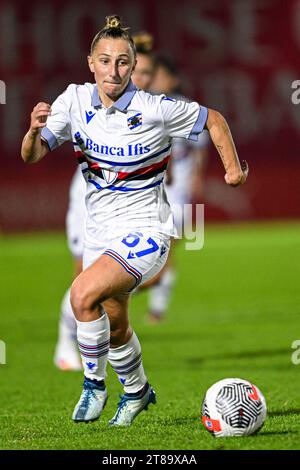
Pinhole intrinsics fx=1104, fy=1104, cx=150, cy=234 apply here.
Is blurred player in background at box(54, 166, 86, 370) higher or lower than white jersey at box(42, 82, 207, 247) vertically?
lower

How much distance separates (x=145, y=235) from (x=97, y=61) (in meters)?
0.99

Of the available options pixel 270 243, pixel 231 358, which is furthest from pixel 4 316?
pixel 270 243

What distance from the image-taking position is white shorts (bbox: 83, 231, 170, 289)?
5.93m

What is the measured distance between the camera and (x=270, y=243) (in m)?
21.2

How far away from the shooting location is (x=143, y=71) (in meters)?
8.49

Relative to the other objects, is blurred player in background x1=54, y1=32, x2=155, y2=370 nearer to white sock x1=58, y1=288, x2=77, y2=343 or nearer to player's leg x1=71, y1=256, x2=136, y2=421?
white sock x1=58, y1=288, x2=77, y2=343

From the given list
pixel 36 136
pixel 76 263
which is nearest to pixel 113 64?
pixel 36 136

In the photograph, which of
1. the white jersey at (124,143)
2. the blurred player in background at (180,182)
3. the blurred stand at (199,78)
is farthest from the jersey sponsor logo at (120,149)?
the blurred stand at (199,78)

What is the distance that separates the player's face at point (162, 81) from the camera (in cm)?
1076

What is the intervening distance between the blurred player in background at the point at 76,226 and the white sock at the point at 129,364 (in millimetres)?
2059

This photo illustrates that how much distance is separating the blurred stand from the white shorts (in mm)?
16463

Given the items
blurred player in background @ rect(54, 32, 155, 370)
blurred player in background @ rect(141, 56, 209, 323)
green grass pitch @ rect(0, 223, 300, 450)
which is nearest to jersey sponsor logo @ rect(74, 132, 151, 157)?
green grass pitch @ rect(0, 223, 300, 450)

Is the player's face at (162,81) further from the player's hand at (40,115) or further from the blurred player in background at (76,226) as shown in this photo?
the player's hand at (40,115)

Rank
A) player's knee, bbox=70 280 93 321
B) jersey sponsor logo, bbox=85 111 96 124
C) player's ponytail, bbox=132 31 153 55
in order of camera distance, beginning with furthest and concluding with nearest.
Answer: player's ponytail, bbox=132 31 153 55 → jersey sponsor logo, bbox=85 111 96 124 → player's knee, bbox=70 280 93 321
